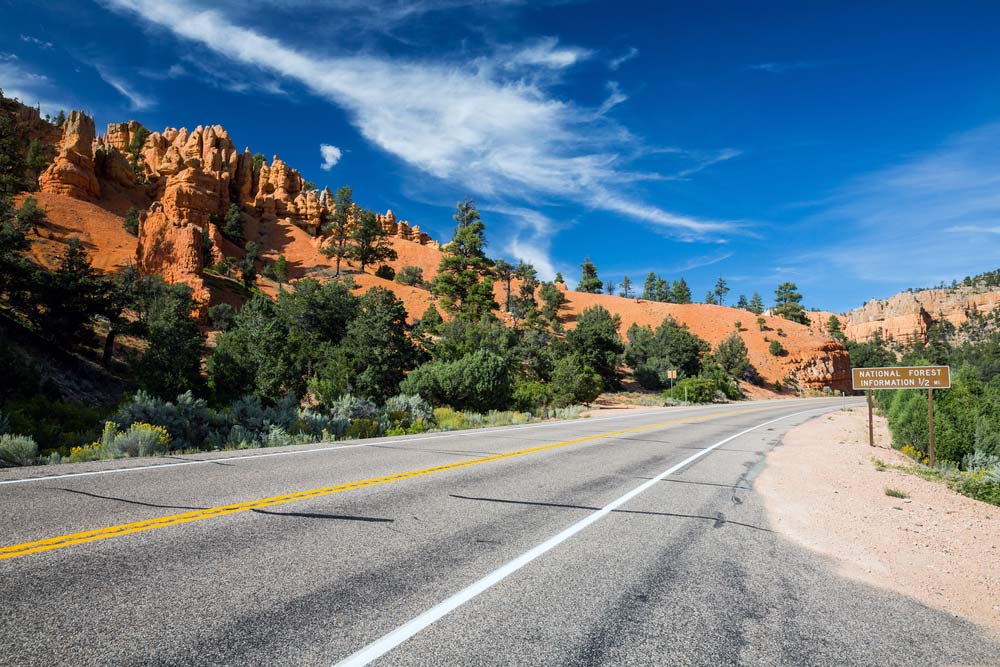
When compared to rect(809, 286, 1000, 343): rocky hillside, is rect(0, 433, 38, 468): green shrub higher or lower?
lower

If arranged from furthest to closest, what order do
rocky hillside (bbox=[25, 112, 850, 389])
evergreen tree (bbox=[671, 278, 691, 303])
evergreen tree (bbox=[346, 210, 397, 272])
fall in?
evergreen tree (bbox=[671, 278, 691, 303]) < evergreen tree (bbox=[346, 210, 397, 272]) < rocky hillside (bbox=[25, 112, 850, 389])

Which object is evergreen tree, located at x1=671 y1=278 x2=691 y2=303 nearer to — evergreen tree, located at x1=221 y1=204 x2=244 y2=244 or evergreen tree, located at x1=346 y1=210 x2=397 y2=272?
evergreen tree, located at x1=346 y1=210 x2=397 y2=272

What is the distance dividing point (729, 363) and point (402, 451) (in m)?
64.7

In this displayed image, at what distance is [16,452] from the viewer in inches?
304

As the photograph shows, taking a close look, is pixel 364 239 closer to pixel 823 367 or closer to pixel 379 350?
pixel 379 350

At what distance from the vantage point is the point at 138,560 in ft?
13.0

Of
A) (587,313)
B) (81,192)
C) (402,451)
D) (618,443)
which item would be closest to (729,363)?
(587,313)

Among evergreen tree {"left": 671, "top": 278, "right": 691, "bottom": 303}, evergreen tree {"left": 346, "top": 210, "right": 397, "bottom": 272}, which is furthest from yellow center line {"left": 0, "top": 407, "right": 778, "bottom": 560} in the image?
evergreen tree {"left": 671, "top": 278, "right": 691, "bottom": 303}

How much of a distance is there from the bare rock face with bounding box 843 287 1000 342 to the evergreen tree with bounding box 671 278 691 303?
218 ft

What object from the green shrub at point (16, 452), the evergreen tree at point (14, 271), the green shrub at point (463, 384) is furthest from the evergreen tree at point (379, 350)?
the green shrub at point (16, 452)

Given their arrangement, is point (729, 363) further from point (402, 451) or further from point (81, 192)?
point (81, 192)

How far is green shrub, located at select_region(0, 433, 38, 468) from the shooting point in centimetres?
766

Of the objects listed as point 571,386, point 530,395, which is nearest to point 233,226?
point 530,395

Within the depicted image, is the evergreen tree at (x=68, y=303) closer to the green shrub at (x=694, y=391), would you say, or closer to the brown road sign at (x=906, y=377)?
the brown road sign at (x=906, y=377)
